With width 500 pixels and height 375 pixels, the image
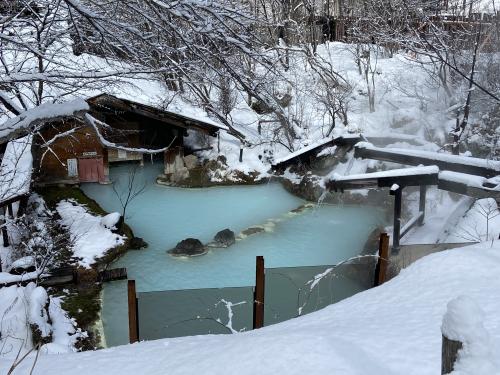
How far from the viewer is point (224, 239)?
13.4 m

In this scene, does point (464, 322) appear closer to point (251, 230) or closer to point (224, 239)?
point (224, 239)

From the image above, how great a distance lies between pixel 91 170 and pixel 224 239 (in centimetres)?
687

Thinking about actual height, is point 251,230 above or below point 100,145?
below

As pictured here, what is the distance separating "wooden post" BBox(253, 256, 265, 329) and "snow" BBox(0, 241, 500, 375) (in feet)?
4.29

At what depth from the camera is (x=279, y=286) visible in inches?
283

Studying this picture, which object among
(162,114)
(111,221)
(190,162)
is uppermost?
(162,114)

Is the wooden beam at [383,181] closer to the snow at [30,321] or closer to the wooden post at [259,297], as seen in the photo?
the wooden post at [259,297]

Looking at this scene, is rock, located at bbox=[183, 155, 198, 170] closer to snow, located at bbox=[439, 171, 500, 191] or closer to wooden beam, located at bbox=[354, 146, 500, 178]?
wooden beam, located at bbox=[354, 146, 500, 178]

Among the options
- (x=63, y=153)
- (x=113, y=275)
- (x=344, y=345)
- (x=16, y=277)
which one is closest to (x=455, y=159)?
(x=344, y=345)

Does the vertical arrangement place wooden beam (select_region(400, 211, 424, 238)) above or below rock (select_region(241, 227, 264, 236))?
above

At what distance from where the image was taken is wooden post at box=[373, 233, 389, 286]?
703 centimetres

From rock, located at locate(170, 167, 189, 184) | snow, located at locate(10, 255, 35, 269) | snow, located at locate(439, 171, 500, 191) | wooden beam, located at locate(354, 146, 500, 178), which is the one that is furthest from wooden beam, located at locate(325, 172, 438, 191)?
rock, located at locate(170, 167, 189, 184)

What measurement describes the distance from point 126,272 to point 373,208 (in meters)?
8.86

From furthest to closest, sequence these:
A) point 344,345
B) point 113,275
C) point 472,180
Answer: point 113,275 → point 472,180 → point 344,345
